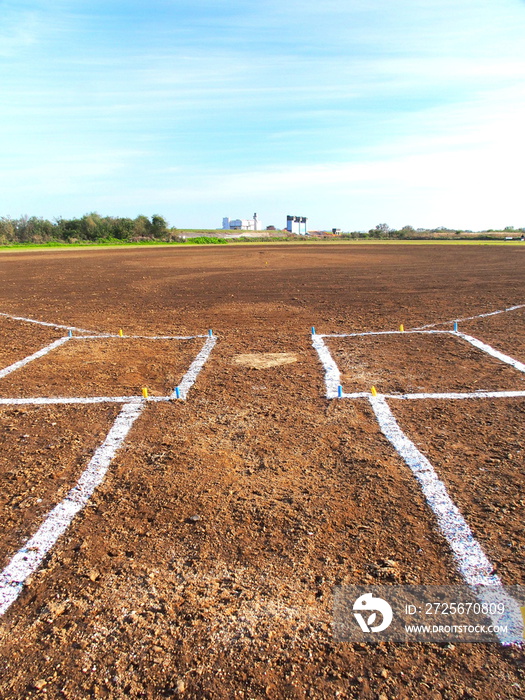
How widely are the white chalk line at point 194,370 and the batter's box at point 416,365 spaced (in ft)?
5.58

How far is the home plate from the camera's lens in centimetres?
652

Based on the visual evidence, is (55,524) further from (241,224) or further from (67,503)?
(241,224)

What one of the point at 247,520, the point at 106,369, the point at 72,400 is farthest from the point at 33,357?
the point at 247,520

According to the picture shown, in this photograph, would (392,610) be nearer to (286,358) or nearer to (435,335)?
(286,358)

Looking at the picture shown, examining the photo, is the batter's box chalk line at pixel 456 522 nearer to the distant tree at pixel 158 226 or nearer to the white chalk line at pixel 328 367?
the white chalk line at pixel 328 367

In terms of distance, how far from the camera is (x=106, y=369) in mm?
6363

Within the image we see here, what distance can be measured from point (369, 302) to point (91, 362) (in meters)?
7.01

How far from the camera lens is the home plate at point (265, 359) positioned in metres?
6.52

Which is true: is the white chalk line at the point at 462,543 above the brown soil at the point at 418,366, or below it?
above

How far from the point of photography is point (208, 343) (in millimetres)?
7719

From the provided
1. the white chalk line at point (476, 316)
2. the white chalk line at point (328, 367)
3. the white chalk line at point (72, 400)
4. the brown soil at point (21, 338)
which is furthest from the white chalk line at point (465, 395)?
the brown soil at point (21, 338)

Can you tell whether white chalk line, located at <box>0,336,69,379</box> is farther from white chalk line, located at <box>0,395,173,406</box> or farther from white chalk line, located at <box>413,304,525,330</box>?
white chalk line, located at <box>413,304,525,330</box>

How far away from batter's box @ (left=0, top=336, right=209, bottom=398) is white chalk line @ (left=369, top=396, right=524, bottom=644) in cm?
274

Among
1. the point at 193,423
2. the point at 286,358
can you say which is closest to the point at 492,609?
the point at 193,423
